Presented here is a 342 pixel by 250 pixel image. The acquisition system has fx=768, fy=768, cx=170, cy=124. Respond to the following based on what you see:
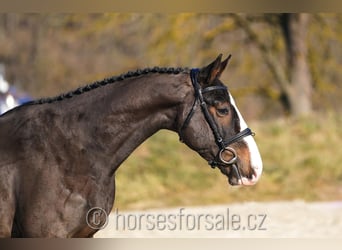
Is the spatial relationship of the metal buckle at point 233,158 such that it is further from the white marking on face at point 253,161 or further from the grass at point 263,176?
the grass at point 263,176

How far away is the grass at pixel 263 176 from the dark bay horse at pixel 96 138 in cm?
725

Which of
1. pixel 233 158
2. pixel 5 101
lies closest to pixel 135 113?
pixel 233 158

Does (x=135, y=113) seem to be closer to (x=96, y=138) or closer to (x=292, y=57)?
(x=96, y=138)

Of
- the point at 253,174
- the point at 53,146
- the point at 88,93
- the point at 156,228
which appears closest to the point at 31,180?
the point at 53,146

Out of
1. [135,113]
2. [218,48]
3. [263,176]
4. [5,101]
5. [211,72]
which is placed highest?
[218,48]

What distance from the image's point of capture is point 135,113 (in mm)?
4332

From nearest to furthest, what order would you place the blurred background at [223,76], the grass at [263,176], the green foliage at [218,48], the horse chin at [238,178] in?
the horse chin at [238,178] < the grass at [263,176] < the blurred background at [223,76] < the green foliage at [218,48]

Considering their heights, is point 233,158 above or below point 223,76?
below

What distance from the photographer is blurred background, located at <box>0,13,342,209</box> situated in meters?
12.5

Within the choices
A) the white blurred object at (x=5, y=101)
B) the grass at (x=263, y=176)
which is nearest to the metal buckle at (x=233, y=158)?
the grass at (x=263, y=176)

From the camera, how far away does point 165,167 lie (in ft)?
43.3

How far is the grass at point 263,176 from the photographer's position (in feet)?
39.8

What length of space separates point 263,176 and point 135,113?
28.0 feet

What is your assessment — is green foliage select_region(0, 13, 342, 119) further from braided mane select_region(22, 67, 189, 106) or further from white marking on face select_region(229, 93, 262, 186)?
white marking on face select_region(229, 93, 262, 186)
